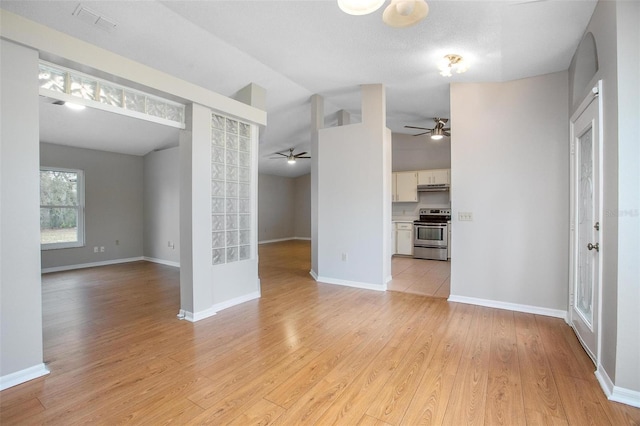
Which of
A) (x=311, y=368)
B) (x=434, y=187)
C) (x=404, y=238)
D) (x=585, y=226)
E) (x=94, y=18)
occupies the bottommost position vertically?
(x=311, y=368)

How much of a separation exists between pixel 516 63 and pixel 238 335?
4.15 metres

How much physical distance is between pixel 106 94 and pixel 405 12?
262 cm

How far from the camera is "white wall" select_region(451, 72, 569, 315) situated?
11.1 feet

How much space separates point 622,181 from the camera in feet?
6.26

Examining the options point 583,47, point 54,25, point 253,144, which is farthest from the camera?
point 253,144

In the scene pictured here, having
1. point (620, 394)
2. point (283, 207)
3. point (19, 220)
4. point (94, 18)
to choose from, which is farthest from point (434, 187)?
point (19, 220)

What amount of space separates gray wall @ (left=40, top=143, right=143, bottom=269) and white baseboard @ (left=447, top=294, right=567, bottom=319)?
6985 millimetres

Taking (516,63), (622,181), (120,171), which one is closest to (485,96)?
(516,63)

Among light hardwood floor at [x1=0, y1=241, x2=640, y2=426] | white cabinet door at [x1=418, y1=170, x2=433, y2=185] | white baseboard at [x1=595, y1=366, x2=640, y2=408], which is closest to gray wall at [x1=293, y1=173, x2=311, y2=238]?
white cabinet door at [x1=418, y1=170, x2=433, y2=185]

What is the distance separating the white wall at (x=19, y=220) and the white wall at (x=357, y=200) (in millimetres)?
3565

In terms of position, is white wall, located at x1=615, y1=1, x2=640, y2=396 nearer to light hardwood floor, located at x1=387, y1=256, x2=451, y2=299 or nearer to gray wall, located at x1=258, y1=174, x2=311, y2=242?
light hardwood floor, located at x1=387, y1=256, x2=451, y2=299

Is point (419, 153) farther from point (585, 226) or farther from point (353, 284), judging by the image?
point (585, 226)

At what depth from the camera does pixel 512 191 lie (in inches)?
143

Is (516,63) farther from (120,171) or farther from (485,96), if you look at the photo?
(120,171)
